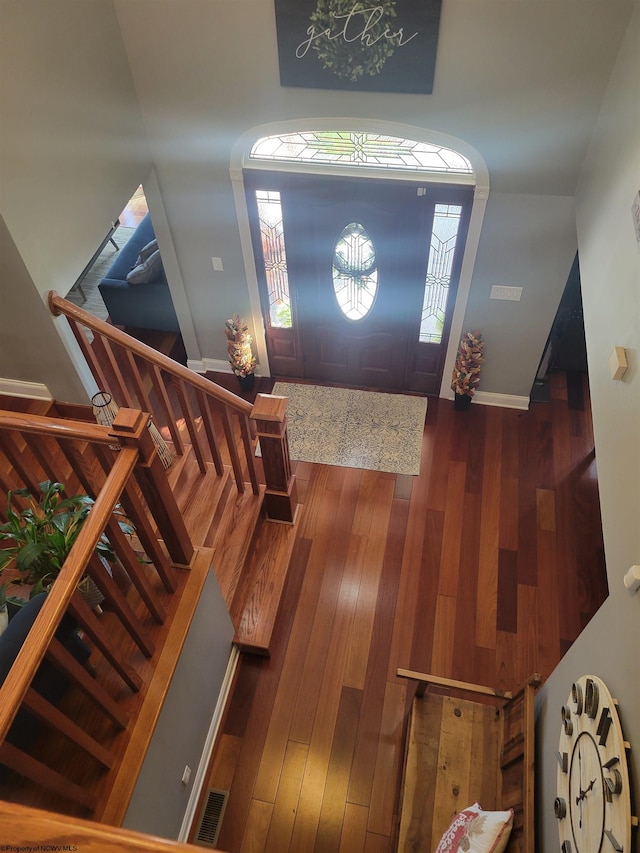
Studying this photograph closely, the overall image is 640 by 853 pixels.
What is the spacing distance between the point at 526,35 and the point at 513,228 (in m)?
1.20

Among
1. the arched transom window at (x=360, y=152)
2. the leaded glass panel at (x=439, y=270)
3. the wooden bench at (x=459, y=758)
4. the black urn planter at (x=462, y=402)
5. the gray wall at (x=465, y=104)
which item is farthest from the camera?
the black urn planter at (x=462, y=402)

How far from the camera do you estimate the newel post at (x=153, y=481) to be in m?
1.81

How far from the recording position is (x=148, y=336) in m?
5.81

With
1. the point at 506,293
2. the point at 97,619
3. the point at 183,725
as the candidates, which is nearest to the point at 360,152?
the point at 506,293

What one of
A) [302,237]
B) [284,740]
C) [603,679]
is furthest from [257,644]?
[302,237]

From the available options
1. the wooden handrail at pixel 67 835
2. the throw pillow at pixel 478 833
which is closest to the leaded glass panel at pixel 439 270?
the throw pillow at pixel 478 833

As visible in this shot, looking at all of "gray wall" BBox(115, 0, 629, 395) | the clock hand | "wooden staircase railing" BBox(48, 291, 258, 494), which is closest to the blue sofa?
"gray wall" BBox(115, 0, 629, 395)

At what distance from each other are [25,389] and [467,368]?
342cm

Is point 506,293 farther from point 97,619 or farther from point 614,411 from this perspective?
point 97,619

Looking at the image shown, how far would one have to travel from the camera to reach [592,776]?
1.75 meters

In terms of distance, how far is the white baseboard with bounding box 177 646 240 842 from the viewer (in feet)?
9.21

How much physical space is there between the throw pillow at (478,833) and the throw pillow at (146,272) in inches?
188

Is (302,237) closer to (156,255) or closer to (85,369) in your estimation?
(156,255)

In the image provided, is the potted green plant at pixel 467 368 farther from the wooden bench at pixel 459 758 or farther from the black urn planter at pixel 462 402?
the wooden bench at pixel 459 758
